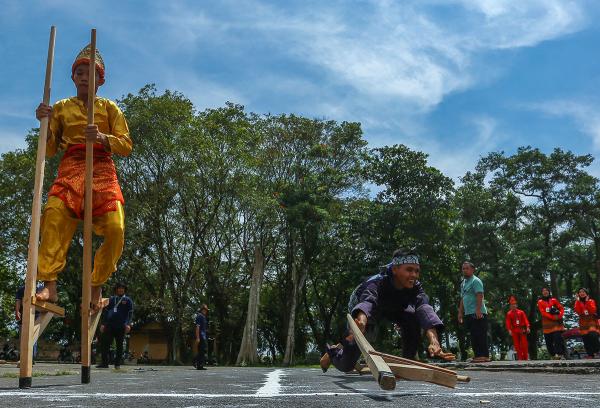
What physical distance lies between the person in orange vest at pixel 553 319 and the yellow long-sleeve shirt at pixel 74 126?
1078cm

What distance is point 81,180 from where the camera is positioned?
5.16 meters

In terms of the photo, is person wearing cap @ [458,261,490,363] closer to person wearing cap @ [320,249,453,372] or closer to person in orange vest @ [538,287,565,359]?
→ person in orange vest @ [538,287,565,359]

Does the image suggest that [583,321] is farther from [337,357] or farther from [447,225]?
[447,225]

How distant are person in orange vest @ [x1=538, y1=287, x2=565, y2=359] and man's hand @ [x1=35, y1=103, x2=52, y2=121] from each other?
11507mm

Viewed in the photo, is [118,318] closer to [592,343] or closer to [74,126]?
[74,126]

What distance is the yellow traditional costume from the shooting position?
16.5 ft

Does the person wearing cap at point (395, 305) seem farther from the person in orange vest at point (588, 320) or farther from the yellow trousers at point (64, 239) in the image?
the person in orange vest at point (588, 320)

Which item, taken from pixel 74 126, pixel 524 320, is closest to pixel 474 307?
pixel 524 320

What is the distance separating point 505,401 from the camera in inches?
126

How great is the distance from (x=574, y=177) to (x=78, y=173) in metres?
35.1

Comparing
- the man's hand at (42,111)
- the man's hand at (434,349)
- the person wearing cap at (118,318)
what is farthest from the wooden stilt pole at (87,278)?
the person wearing cap at (118,318)

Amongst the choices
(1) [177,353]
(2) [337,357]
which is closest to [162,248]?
(1) [177,353]

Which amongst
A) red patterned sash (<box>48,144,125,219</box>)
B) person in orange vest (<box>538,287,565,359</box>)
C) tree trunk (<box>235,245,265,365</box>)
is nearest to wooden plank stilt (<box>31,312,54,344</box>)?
red patterned sash (<box>48,144,125,219</box>)

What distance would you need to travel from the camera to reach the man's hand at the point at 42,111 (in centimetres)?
458
